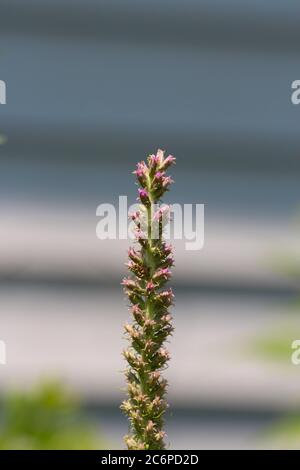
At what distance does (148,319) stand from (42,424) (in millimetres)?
127

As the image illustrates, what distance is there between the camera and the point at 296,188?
3098mm

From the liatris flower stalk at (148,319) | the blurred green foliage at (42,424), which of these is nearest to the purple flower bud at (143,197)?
the liatris flower stalk at (148,319)

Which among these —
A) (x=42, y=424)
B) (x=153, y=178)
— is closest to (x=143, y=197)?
(x=153, y=178)

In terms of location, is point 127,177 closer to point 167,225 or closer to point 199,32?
point 199,32

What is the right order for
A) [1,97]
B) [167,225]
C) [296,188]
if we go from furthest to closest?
[296,188], [1,97], [167,225]

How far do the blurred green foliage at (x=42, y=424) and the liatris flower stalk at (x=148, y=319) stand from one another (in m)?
0.09

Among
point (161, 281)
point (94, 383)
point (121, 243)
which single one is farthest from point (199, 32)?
point (161, 281)

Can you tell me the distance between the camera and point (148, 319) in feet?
1.62

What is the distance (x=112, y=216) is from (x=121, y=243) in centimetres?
11

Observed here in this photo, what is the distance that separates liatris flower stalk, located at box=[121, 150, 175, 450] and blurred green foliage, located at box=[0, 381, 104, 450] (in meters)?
0.09

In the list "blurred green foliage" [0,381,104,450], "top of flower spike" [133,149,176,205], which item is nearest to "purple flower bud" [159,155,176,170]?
"top of flower spike" [133,149,176,205]

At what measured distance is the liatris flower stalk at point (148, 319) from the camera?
483 mm

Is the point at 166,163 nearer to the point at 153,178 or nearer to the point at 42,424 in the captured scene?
the point at 153,178

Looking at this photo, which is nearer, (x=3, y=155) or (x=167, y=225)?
(x=167, y=225)
